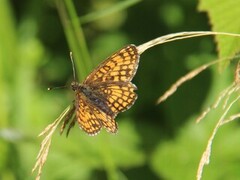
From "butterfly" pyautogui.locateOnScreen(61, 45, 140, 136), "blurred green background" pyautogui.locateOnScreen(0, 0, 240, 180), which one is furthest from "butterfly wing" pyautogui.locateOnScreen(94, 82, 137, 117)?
"blurred green background" pyautogui.locateOnScreen(0, 0, 240, 180)

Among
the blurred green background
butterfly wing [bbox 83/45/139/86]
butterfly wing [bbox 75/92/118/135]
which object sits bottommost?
the blurred green background

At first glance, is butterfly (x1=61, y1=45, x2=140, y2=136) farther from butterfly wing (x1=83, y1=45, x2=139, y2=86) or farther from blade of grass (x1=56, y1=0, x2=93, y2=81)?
blade of grass (x1=56, y1=0, x2=93, y2=81)

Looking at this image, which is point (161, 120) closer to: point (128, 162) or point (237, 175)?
point (128, 162)

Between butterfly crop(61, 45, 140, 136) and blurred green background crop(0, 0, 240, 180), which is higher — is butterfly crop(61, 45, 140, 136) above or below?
→ above

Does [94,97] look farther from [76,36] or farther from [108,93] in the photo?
[76,36]

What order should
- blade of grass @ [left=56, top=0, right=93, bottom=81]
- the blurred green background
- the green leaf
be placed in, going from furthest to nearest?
1. the blurred green background
2. blade of grass @ [left=56, top=0, right=93, bottom=81]
3. the green leaf

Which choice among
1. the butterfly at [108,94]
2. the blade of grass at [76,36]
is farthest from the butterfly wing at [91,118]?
the blade of grass at [76,36]

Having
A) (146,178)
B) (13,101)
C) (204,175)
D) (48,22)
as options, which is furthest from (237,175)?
(48,22)

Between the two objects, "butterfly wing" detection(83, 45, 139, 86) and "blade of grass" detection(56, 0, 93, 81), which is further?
"blade of grass" detection(56, 0, 93, 81)
